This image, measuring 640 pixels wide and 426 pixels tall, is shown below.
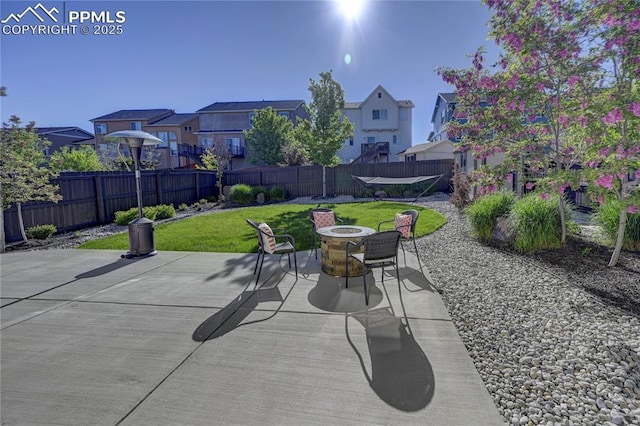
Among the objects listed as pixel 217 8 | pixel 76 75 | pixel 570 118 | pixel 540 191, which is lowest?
pixel 540 191

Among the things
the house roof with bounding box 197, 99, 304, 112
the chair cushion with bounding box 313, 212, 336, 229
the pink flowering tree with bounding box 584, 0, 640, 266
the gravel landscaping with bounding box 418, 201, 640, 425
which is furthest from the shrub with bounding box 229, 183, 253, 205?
the house roof with bounding box 197, 99, 304, 112

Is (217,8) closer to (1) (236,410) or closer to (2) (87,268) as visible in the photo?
(2) (87,268)

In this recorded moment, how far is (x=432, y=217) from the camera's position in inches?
355

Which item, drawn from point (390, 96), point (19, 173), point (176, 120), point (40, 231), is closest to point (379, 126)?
point (390, 96)

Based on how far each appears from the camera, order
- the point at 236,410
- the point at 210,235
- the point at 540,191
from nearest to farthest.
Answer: the point at 236,410 → the point at 540,191 → the point at 210,235

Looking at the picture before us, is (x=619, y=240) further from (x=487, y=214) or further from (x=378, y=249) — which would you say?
(x=378, y=249)

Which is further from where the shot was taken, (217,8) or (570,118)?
(217,8)

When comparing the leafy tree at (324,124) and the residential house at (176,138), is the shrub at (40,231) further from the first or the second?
the residential house at (176,138)

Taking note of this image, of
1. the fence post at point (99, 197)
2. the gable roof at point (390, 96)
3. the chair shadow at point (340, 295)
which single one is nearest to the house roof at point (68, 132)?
the fence post at point (99, 197)

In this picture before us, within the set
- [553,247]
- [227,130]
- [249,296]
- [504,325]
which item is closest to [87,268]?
[249,296]

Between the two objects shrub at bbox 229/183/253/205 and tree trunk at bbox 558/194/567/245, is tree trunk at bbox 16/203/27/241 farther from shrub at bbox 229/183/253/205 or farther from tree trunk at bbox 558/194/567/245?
tree trunk at bbox 558/194/567/245

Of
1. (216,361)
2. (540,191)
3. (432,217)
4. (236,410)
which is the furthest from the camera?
(432,217)

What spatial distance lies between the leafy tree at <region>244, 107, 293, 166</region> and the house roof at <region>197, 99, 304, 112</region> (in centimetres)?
411

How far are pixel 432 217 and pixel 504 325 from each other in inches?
249
